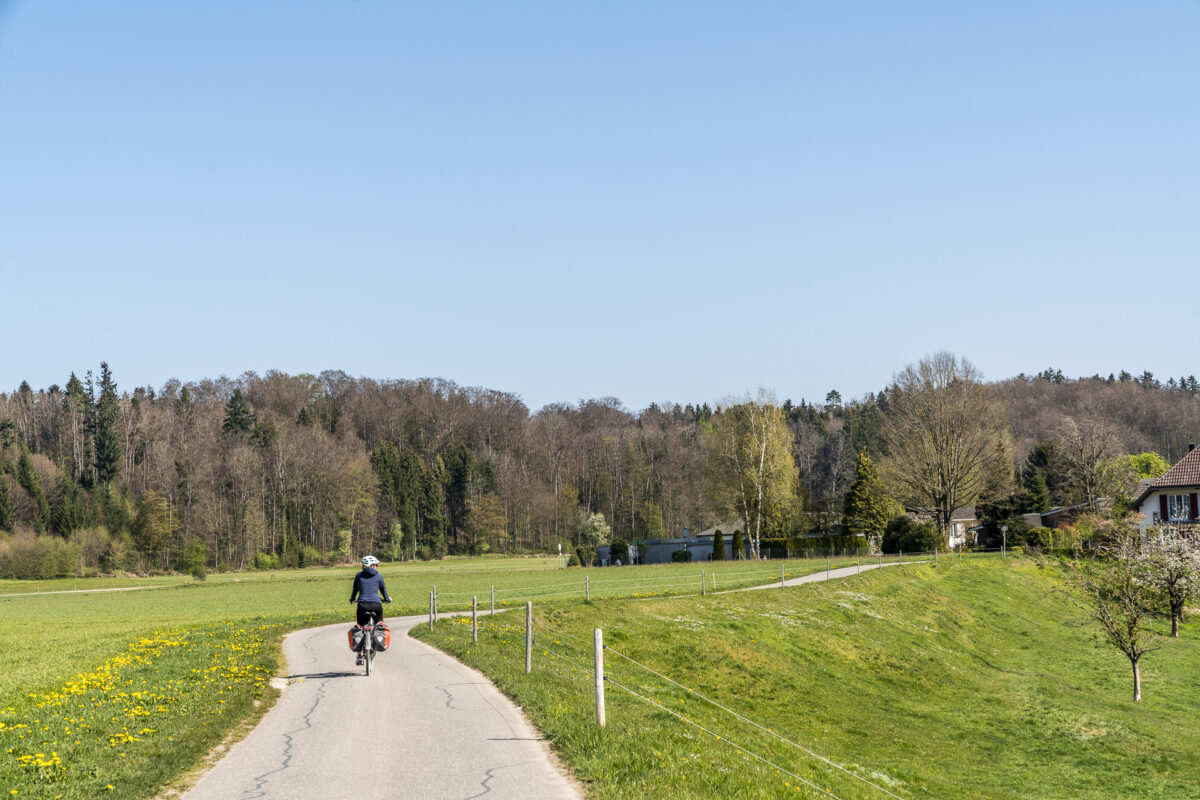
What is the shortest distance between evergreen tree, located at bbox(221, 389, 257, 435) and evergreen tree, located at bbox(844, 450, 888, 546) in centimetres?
8689

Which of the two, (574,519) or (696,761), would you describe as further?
(574,519)

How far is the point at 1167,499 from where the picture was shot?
8062 centimetres

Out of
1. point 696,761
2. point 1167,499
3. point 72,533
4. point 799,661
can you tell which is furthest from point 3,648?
point 72,533

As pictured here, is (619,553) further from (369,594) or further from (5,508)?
(369,594)

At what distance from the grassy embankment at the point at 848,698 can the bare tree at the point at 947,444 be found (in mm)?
32298

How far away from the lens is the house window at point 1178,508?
77688 millimetres

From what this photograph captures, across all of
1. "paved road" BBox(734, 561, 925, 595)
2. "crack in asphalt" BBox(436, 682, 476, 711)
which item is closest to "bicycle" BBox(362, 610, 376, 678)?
"crack in asphalt" BBox(436, 682, 476, 711)

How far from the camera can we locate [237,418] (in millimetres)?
138000

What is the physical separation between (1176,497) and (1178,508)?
43.7 inches

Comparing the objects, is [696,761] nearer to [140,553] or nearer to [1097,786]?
[1097,786]

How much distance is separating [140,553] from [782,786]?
117861 mm

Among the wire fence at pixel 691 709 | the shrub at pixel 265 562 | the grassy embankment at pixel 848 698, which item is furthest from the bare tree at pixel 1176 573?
the shrub at pixel 265 562

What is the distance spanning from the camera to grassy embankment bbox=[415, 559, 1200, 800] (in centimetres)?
1303

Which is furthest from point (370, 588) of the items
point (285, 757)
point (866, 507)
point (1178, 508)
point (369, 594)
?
point (866, 507)
